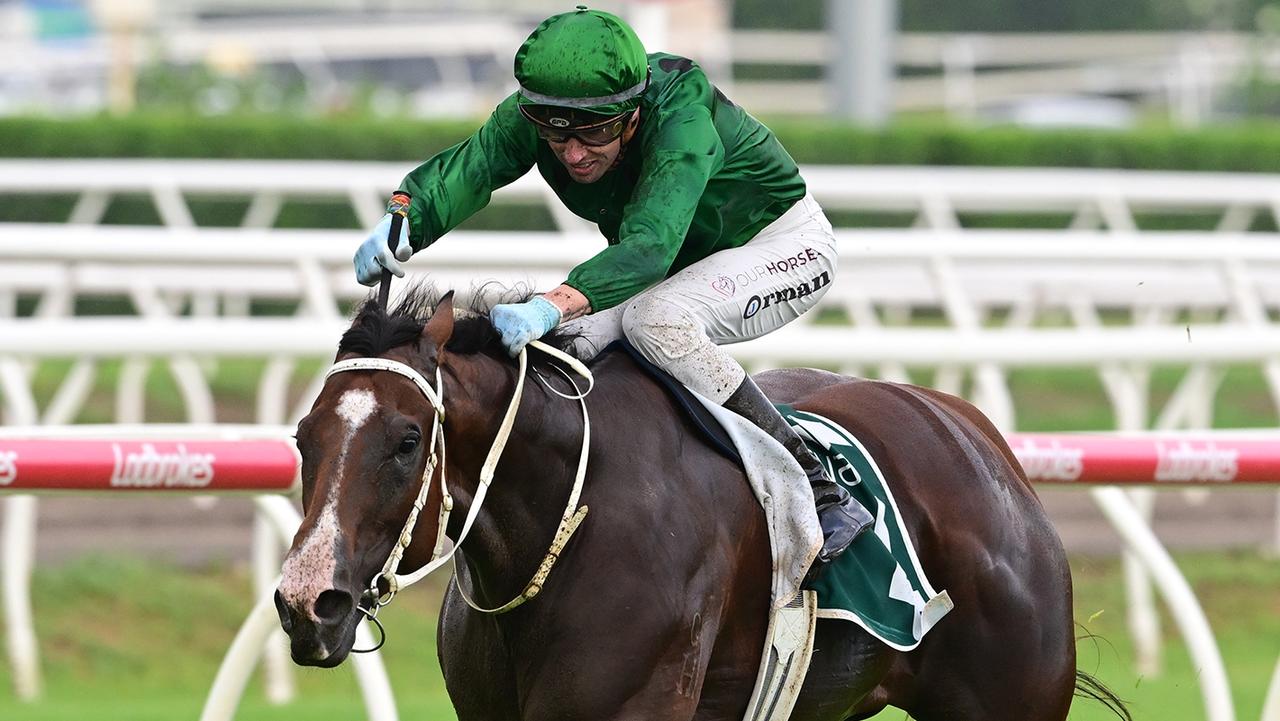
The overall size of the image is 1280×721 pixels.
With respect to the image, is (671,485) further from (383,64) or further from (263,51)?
(383,64)

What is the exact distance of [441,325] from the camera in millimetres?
3121

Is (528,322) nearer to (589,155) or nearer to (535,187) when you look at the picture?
(589,155)

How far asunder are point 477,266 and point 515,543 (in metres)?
3.65

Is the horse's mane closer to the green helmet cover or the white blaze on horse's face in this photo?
the white blaze on horse's face

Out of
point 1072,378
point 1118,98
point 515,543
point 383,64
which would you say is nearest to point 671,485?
point 515,543

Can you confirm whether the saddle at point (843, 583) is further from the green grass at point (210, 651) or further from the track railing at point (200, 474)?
the green grass at point (210, 651)

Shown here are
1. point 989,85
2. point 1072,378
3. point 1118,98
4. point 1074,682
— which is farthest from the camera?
point 1118,98

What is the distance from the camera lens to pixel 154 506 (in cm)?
825

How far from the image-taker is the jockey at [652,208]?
3279mm

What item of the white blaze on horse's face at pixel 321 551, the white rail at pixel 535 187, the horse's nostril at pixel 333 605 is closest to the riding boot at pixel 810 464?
the white blaze on horse's face at pixel 321 551

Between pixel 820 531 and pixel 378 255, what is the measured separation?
90 cm

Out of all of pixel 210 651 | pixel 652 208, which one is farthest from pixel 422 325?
pixel 210 651

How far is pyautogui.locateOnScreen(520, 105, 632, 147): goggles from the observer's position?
3.35 meters

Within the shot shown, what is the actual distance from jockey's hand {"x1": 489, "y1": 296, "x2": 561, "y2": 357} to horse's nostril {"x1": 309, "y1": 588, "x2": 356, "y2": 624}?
52 cm
